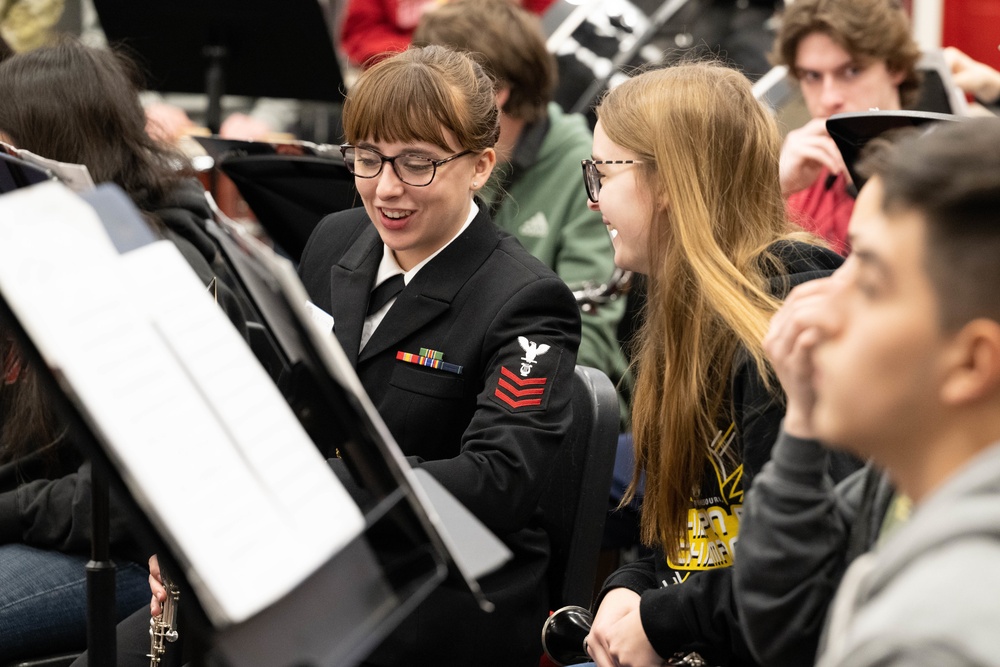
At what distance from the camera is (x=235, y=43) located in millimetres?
3844

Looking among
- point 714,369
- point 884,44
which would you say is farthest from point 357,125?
point 884,44

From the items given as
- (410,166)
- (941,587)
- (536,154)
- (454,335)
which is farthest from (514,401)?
(536,154)

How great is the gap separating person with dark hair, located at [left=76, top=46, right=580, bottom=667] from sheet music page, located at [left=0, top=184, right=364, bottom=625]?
0.58 m

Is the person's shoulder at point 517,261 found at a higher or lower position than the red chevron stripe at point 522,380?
higher

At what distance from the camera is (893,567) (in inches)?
32.3

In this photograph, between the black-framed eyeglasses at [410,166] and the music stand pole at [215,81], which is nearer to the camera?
the black-framed eyeglasses at [410,166]

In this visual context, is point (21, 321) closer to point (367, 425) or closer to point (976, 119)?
point (367, 425)

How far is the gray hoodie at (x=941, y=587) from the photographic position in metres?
0.74

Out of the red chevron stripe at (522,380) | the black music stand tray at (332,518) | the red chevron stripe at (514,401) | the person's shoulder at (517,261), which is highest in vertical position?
the black music stand tray at (332,518)

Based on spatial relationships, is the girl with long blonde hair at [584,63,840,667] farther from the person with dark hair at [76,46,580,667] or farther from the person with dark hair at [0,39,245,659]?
the person with dark hair at [0,39,245,659]

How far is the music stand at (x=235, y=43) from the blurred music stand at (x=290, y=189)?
1.12 metres

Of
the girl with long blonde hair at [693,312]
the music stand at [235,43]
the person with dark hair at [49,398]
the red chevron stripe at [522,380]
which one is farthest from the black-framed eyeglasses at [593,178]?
the music stand at [235,43]

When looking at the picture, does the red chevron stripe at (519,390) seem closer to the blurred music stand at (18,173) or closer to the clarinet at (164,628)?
the clarinet at (164,628)

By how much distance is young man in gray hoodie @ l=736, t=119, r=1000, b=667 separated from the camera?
0.76m
